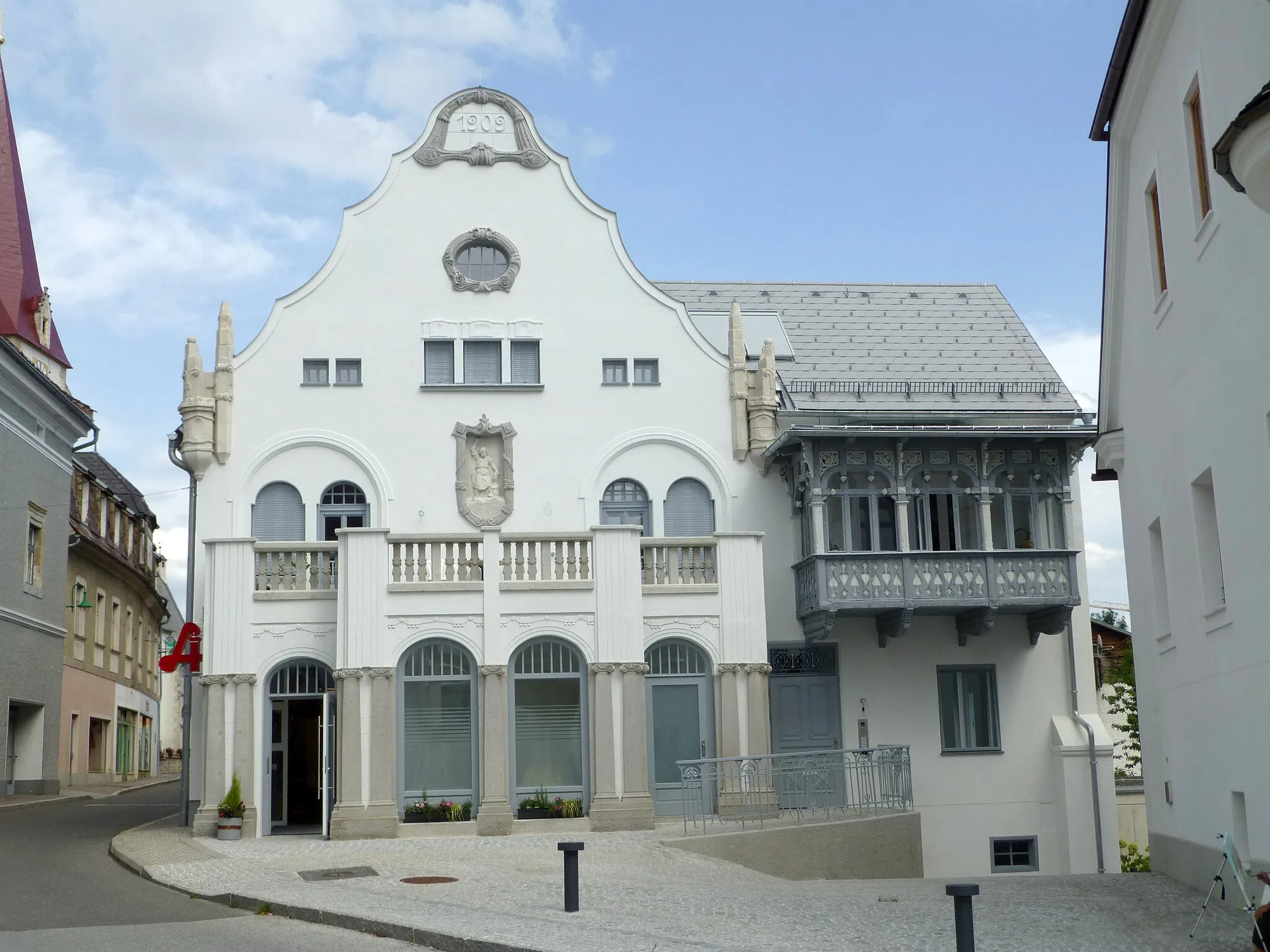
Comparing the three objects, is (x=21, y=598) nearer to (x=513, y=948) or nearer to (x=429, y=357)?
(x=429, y=357)

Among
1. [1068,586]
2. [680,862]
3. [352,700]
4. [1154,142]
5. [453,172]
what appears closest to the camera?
[1154,142]

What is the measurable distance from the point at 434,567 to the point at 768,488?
7.04 metres

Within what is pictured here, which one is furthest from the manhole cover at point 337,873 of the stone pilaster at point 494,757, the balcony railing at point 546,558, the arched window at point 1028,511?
the arched window at point 1028,511

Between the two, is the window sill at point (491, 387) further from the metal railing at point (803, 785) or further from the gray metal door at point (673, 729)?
the metal railing at point (803, 785)

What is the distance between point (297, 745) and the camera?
24844 millimetres

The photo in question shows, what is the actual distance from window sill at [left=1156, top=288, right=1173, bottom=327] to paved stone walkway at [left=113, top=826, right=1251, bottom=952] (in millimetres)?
6381

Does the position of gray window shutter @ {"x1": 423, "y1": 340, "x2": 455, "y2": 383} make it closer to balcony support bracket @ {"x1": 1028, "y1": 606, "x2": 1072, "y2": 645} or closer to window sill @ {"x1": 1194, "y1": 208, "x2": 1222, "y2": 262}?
balcony support bracket @ {"x1": 1028, "y1": 606, "x2": 1072, "y2": 645}

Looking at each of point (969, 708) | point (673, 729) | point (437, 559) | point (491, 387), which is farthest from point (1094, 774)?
point (491, 387)

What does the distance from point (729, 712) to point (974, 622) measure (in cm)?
549

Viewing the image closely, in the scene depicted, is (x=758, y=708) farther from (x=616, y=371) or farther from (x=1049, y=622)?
(x=616, y=371)

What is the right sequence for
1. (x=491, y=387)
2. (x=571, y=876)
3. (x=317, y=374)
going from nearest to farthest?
(x=571, y=876), (x=491, y=387), (x=317, y=374)

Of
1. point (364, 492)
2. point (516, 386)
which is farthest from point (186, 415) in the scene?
point (516, 386)

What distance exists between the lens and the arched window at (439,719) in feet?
77.0

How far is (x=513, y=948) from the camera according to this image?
11430 mm
